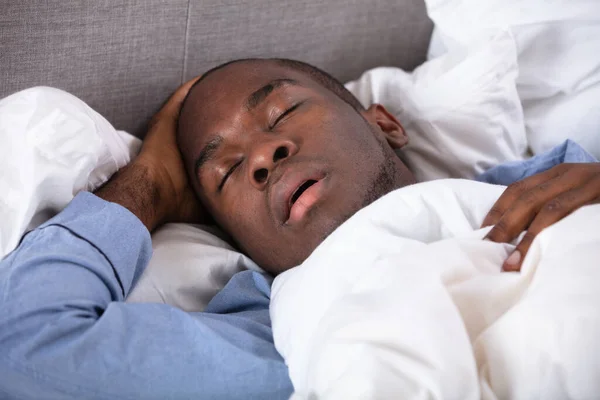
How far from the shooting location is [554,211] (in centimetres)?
94

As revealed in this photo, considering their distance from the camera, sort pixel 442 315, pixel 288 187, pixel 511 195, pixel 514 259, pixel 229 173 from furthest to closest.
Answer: pixel 229 173 → pixel 288 187 → pixel 511 195 → pixel 514 259 → pixel 442 315

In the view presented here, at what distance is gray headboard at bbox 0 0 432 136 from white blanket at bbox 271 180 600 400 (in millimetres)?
661

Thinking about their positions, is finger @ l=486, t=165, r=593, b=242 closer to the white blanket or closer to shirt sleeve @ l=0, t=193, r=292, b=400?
the white blanket

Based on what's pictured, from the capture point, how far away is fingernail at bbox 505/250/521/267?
2.89 feet

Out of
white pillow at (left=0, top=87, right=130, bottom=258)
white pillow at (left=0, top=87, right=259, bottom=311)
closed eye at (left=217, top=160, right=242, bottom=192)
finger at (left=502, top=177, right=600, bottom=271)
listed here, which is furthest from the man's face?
finger at (left=502, top=177, right=600, bottom=271)

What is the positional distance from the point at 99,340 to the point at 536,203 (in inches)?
25.6

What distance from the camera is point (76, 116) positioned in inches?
45.3

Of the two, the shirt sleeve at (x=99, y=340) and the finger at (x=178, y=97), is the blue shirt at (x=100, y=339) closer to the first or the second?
the shirt sleeve at (x=99, y=340)

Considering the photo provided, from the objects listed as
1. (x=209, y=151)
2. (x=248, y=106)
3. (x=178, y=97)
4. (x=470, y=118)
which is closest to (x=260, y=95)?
(x=248, y=106)

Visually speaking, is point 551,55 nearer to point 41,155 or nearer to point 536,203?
point 536,203

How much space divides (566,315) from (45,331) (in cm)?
66

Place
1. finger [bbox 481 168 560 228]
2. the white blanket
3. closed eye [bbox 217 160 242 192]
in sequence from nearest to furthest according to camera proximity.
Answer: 1. the white blanket
2. finger [bbox 481 168 560 228]
3. closed eye [bbox 217 160 242 192]

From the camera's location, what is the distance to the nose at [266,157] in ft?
3.83

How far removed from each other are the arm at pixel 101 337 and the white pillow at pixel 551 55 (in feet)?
2.75
